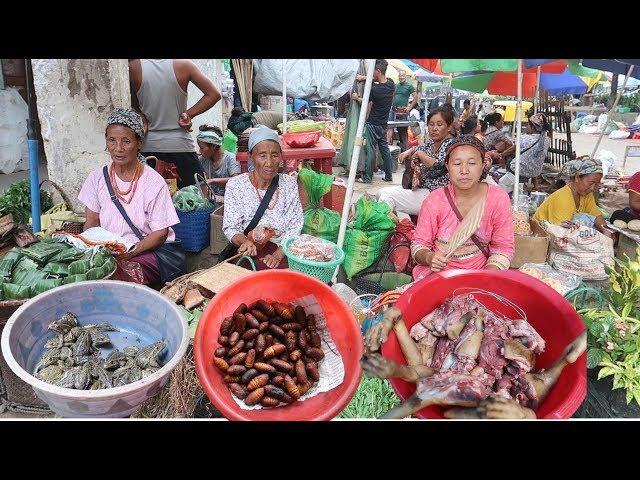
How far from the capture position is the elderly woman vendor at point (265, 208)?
11.6 feet

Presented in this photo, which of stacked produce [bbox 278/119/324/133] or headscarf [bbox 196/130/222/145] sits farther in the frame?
stacked produce [bbox 278/119/324/133]

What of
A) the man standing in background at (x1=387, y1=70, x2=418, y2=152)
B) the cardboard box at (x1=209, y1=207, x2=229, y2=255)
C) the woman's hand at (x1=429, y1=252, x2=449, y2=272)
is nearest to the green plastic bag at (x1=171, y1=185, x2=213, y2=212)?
the cardboard box at (x1=209, y1=207, x2=229, y2=255)

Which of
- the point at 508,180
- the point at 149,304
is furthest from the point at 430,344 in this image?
the point at 508,180

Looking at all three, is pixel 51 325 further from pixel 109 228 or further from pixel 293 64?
pixel 293 64

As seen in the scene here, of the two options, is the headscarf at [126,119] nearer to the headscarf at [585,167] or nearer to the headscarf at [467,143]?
the headscarf at [467,143]

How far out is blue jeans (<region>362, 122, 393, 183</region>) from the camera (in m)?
9.44

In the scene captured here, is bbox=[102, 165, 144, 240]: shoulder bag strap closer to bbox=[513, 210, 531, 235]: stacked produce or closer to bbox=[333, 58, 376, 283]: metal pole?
bbox=[333, 58, 376, 283]: metal pole

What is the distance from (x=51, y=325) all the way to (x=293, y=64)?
26.1 ft

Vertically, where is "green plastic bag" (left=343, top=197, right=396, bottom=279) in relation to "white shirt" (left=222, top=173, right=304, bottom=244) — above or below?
below

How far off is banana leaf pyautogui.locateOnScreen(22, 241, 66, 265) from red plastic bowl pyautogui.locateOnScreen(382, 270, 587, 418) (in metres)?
2.08

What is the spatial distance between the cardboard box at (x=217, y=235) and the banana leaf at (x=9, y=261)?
1615 millimetres

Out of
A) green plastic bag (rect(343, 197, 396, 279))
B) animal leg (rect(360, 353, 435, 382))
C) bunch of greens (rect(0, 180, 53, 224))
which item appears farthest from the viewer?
green plastic bag (rect(343, 197, 396, 279))

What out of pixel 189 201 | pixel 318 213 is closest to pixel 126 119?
pixel 189 201

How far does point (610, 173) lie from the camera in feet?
31.1
